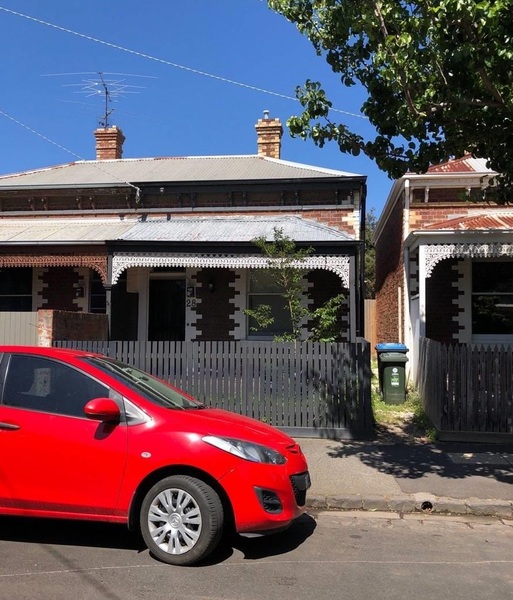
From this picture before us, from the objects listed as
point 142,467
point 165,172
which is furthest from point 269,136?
point 142,467

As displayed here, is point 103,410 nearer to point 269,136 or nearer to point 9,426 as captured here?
point 9,426

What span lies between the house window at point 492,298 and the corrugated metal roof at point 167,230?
10.2 feet

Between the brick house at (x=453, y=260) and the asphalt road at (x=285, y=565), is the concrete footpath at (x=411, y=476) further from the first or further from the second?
the brick house at (x=453, y=260)

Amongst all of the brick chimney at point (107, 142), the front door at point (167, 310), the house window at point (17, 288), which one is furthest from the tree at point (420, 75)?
the brick chimney at point (107, 142)

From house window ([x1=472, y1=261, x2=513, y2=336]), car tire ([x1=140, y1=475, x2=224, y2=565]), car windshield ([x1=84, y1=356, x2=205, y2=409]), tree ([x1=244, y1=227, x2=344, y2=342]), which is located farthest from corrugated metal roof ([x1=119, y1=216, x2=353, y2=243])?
car tire ([x1=140, y1=475, x2=224, y2=565])

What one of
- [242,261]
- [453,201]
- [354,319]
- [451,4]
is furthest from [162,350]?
[453,201]

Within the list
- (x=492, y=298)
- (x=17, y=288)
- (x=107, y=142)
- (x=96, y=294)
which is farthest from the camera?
(x=107, y=142)

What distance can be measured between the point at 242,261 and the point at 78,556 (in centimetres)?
758

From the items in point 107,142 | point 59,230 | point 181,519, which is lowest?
point 181,519

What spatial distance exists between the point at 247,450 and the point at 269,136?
13.6 m

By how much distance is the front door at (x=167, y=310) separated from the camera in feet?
44.7

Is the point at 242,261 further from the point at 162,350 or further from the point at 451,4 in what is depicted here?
the point at 451,4

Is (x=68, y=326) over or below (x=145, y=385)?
over

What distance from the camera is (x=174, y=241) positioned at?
11.4 m
